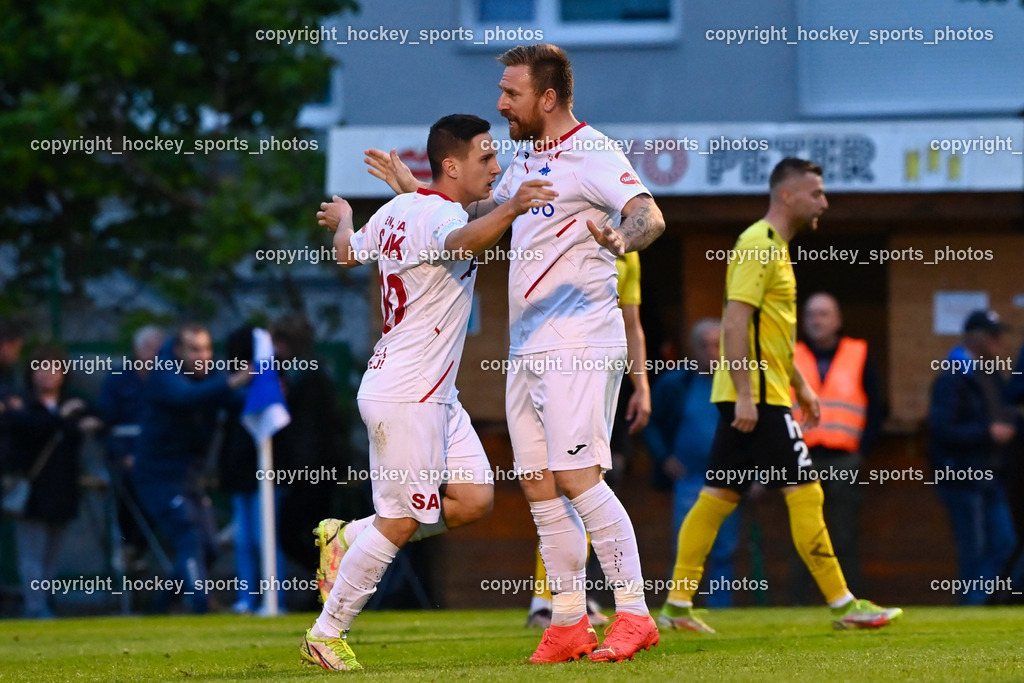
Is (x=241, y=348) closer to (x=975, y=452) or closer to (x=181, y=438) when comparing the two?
(x=181, y=438)

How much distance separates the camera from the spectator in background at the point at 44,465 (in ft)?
37.5

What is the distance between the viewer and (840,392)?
10852 mm

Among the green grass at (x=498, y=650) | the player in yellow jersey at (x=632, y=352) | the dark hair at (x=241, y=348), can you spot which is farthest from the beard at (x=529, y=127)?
the dark hair at (x=241, y=348)

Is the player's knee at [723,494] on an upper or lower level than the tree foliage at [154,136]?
lower

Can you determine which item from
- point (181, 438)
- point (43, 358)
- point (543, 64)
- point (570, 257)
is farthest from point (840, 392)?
point (43, 358)

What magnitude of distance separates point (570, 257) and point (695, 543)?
241cm

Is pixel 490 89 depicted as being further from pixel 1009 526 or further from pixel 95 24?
pixel 1009 526

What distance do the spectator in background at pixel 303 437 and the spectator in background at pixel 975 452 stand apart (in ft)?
14.5

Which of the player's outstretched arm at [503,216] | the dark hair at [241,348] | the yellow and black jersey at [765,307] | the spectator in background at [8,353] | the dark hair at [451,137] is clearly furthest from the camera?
the spectator in background at [8,353]

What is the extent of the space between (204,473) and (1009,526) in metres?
6.29

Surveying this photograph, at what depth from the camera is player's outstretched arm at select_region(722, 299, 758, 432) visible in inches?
295

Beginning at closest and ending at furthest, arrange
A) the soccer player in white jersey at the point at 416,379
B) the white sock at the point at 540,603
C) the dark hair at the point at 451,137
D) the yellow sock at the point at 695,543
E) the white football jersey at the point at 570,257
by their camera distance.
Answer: the soccer player in white jersey at the point at 416,379, the white football jersey at the point at 570,257, the dark hair at the point at 451,137, the yellow sock at the point at 695,543, the white sock at the point at 540,603

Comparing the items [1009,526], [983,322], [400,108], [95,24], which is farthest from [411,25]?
[1009,526]

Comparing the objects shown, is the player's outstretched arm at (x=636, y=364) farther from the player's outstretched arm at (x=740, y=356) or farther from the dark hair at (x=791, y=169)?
the dark hair at (x=791, y=169)
